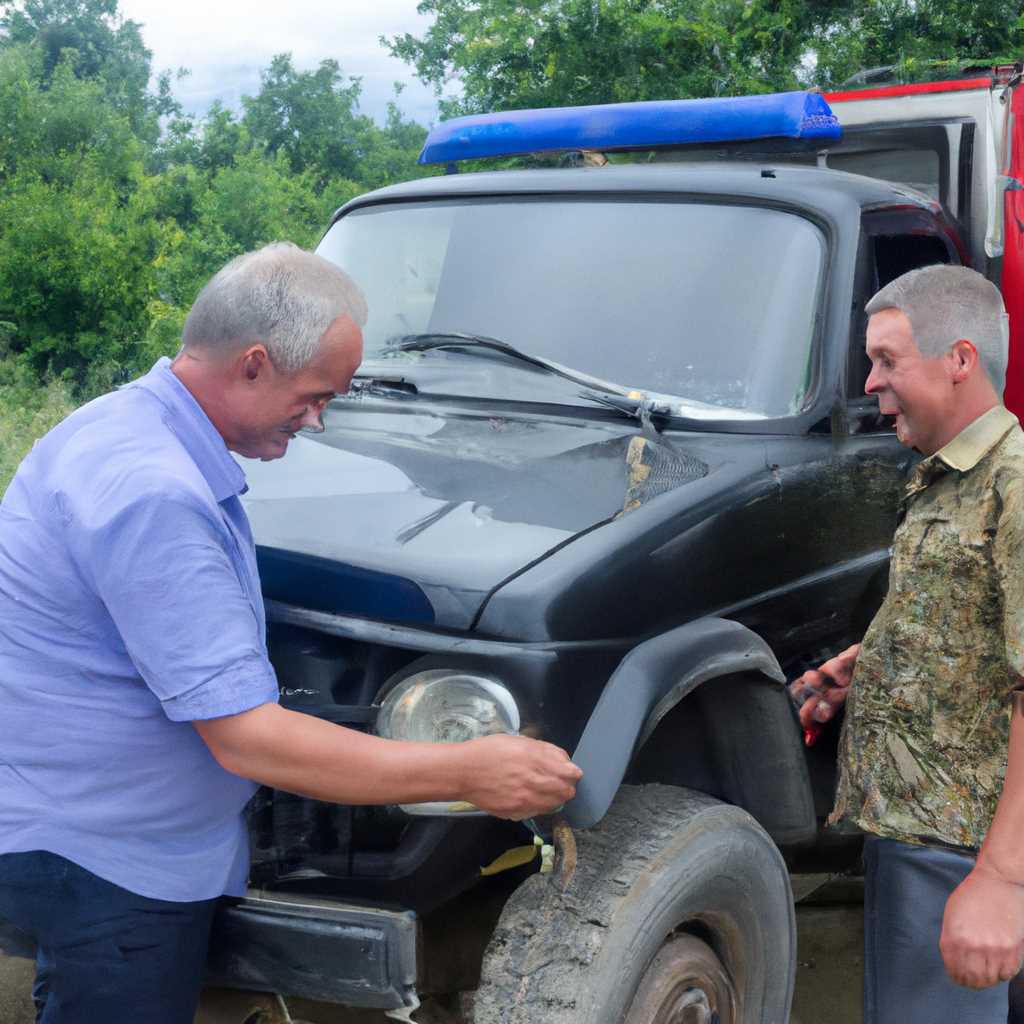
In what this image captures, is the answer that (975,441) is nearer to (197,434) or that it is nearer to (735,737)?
(735,737)

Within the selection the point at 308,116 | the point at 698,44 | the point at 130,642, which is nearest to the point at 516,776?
the point at 130,642

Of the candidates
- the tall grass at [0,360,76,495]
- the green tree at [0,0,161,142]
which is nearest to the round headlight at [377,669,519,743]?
the tall grass at [0,360,76,495]

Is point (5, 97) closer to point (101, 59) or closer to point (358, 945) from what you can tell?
point (358, 945)

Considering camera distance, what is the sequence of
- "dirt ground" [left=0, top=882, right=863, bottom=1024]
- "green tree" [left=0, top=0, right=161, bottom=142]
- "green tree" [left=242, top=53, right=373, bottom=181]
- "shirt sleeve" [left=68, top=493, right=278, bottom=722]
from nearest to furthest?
1. "shirt sleeve" [left=68, top=493, right=278, bottom=722]
2. "dirt ground" [left=0, top=882, right=863, bottom=1024]
3. "green tree" [left=242, top=53, right=373, bottom=181]
4. "green tree" [left=0, top=0, right=161, bottom=142]

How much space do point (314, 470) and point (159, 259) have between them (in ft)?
67.4

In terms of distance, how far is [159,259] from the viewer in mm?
22438

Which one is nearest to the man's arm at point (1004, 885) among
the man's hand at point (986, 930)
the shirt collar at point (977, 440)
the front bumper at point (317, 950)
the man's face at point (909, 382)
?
the man's hand at point (986, 930)

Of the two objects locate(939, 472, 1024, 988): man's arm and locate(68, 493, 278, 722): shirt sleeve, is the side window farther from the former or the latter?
locate(68, 493, 278, 722): shirt sleeve

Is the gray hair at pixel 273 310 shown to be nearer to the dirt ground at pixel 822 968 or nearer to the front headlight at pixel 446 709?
the front headlight at pixel 446 709

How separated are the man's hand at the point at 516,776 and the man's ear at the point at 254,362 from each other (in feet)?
2.35

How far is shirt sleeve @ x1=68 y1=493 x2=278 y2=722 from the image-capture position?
6.72 ft

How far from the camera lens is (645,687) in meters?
2.49

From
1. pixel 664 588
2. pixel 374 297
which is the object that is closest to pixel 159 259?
pixel 374 297

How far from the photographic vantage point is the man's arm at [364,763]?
6.89ft
